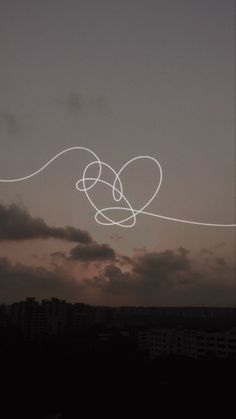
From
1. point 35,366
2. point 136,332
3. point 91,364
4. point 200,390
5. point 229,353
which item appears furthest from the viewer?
point 136,332

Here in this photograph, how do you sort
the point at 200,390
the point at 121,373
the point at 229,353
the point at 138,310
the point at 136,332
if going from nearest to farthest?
the point at 200,390 < the point at 121,373 < the point at 229,353 < the point at 136,332 < the point at 138,310

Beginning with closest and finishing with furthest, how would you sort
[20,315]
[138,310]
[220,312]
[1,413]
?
[1,413]
[20,315]
[220,312]
[138,310]

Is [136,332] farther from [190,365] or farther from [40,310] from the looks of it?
[190,365]

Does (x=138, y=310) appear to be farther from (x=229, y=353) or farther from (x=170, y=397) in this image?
(x=170, y=397)

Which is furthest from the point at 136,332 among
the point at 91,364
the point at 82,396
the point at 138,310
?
the point at 138,310

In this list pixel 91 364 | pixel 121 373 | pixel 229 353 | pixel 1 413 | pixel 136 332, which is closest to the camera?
pixel 1 413

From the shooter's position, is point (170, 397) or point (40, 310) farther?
point (40, 310)

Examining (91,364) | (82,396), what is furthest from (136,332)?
(82,396)

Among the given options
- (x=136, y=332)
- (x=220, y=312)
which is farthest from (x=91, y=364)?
(x=220, y=312)

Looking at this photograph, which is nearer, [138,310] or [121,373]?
[121,373]
